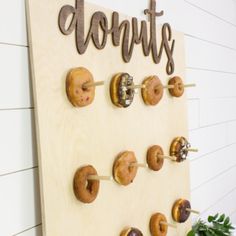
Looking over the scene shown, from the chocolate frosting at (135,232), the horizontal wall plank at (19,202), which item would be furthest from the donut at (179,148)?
the horizontal wall plank at (19,202)

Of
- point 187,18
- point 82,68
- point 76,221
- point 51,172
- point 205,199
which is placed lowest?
point 205,199

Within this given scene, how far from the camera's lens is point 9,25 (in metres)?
0.67

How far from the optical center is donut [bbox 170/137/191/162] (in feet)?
3.86

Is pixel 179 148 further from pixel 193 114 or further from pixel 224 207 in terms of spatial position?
pixel 224 207

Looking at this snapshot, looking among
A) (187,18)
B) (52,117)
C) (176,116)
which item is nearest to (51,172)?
(52,117)

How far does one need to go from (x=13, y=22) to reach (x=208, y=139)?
1152 millimetres

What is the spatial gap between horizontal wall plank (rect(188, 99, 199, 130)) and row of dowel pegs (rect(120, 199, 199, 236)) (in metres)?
0.35

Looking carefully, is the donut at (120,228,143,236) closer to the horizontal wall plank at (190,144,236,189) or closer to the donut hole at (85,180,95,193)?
the donut hole at (85,180,95,193)

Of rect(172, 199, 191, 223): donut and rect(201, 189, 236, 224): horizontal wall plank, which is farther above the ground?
rect(172, 199, 191, 223): donut

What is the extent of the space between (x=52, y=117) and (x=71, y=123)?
0.06m

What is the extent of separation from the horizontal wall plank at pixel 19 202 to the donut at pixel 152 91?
45cm

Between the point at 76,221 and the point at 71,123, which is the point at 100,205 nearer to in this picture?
the point at 76,221

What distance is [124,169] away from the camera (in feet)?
3.02

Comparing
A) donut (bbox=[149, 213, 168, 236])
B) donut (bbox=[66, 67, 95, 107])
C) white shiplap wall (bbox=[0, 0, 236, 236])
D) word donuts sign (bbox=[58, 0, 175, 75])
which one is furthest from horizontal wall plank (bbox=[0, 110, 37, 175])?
donut (bbox=[149, 213, 168, 236])
